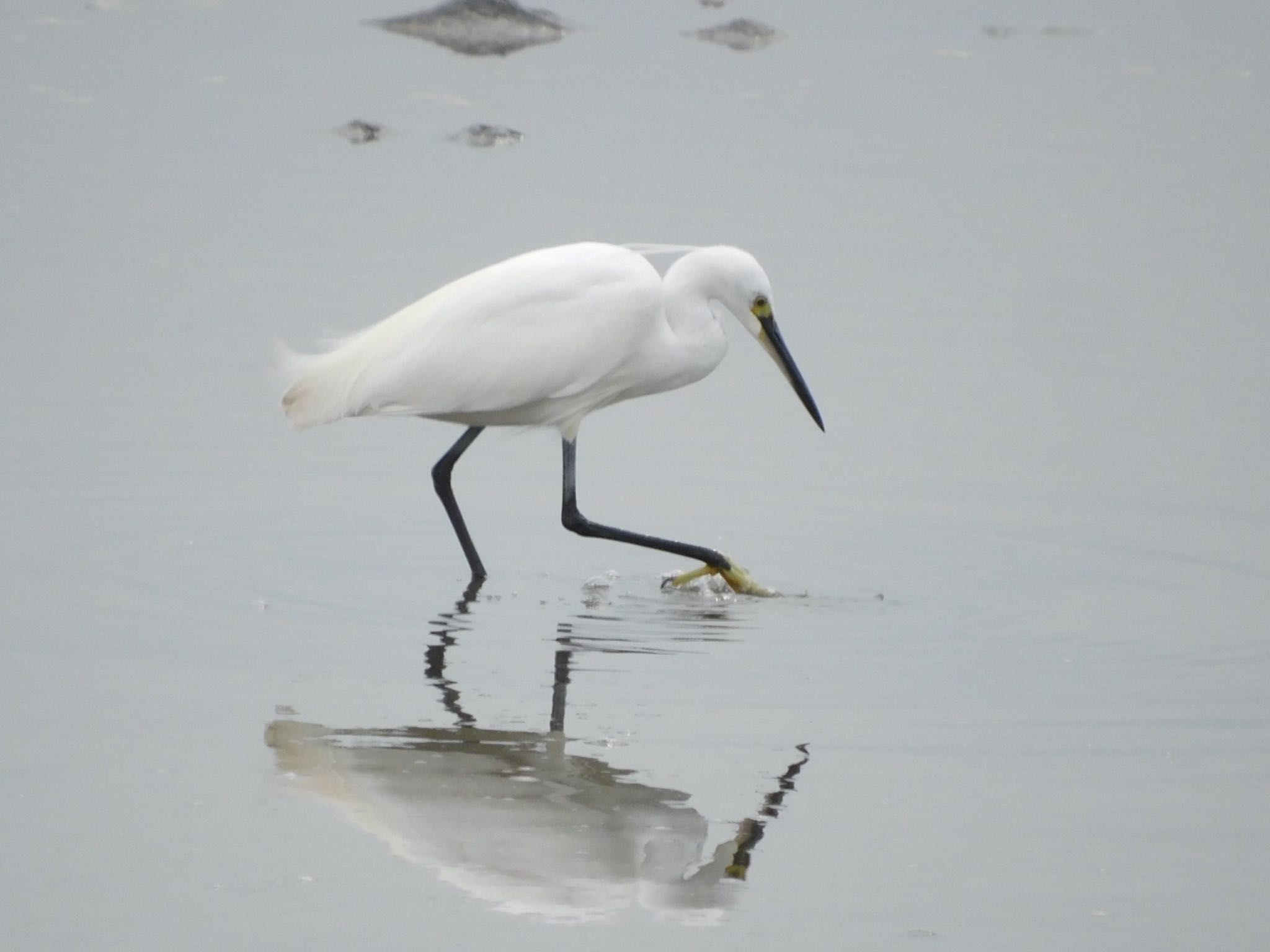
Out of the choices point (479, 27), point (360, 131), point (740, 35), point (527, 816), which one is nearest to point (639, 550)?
point (527, 816)

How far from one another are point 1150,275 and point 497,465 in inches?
199

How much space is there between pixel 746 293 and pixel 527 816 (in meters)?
3.06

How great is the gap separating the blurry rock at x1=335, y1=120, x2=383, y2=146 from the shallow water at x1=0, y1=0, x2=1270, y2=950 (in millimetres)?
163

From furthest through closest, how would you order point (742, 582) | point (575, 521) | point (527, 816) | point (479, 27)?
1. point (479, 27)
2. point (575, 521)
3. point (742, 582)
4. point (527, 816)

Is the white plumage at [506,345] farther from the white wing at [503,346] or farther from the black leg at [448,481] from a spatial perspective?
the black leg at [448,481]

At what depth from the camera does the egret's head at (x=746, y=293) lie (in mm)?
7355

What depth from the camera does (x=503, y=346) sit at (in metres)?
7.14

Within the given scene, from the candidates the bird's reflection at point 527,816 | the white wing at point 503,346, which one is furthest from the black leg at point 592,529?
the bird's reflection at point 527,816

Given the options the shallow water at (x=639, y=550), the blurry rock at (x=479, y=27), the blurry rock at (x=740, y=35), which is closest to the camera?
the shallow water at (x=639, y=550)

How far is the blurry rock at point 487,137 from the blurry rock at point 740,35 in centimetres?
463

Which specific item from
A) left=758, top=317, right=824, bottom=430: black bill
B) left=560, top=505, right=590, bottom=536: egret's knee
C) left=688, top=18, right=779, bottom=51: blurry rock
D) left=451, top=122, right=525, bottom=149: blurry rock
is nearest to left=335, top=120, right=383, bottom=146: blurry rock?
left=451, top=122, right=525, bottom=149: blurry rock

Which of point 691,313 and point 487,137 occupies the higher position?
point 691,313

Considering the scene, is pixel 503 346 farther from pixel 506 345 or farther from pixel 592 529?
pixel 592 529

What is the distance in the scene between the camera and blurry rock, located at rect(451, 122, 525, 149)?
48.2ft
